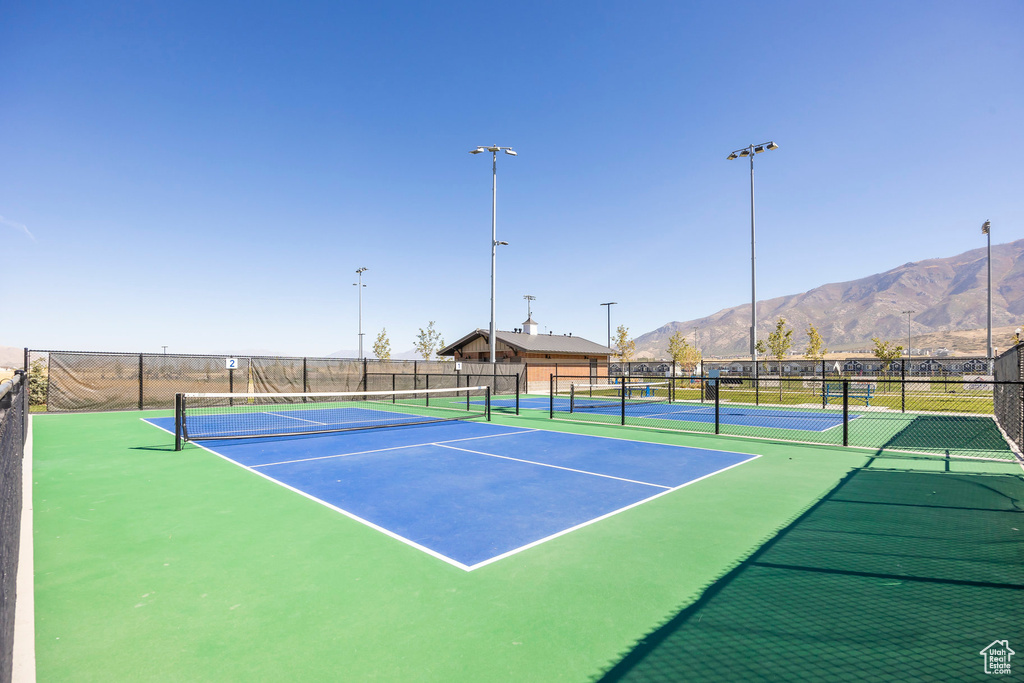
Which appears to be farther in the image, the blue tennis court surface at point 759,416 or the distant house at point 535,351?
the distant house at point 535,351

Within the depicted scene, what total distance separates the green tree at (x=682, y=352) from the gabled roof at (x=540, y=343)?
1321 cm

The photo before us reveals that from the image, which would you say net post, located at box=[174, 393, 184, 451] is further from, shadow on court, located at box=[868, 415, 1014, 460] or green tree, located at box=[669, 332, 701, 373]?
green tree, located at box=[669, 332, 701, 373]

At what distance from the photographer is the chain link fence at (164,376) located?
19.2 meters

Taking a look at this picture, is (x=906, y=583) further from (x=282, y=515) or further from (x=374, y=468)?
(x=374, y=468)

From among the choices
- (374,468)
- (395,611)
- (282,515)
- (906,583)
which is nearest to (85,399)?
(374,468)

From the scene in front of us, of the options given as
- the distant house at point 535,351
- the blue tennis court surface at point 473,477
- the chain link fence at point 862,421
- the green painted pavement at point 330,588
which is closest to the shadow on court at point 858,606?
the green painted pavement at point 330,588

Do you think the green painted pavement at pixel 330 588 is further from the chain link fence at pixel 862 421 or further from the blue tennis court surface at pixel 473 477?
the chain link fence at pixel 862 421

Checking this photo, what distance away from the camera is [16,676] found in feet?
9.81

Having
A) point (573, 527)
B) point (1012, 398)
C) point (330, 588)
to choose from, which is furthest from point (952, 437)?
point (330, 588)

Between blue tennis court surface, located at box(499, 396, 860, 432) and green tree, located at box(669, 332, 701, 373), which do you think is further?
green tree, located at box(669, 332, 701, 373)

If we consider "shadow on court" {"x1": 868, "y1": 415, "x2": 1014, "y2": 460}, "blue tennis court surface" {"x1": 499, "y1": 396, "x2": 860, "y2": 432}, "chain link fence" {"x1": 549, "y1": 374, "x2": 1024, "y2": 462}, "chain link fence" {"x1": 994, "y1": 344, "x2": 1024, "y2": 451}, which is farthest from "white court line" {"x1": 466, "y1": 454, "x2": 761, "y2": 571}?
"blue tennis court surface" {"x1": 499, "y1": 396, "x2": 860, "y2": 432}

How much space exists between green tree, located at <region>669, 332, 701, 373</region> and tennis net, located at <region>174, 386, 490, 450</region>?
40.3 metres

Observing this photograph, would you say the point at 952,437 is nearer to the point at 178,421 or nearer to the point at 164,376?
the point at 178,421

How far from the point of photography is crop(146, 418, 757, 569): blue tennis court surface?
5773mm
